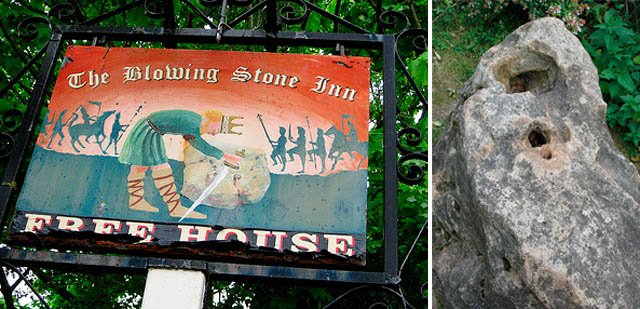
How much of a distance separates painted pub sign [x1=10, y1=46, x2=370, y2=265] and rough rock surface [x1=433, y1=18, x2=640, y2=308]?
1.80m

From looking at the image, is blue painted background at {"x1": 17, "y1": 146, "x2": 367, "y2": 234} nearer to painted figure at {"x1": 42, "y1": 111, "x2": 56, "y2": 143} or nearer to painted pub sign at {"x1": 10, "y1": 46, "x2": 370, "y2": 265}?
painted pub sign at {"x1": 10, "y1": 46, "x2": 370, "y2": 265}

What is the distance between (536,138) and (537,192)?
0.48 meters

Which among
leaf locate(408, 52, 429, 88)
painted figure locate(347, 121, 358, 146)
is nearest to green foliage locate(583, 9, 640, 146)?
leaf locate(408, 52, 429, 88)

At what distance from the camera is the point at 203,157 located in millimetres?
2475

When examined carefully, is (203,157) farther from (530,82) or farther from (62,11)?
(530,82)

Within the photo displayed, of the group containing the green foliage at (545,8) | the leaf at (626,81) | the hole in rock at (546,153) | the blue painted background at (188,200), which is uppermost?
the green foliage at (545,8)

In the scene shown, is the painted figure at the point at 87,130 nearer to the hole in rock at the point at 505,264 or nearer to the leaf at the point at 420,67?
the leaf at the point at 420,67

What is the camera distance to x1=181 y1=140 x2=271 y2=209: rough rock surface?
2.37 m

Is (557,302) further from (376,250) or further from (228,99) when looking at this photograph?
(228,99)

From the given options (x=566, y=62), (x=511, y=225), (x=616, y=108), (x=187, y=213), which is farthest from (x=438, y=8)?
(x=187, y=213)

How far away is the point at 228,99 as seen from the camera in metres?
2.63

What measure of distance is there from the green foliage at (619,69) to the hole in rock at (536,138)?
229 centimetres

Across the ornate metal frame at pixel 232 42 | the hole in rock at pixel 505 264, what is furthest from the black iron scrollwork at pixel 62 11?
the hole in rock at pixel 505 264

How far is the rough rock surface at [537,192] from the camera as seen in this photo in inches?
147
